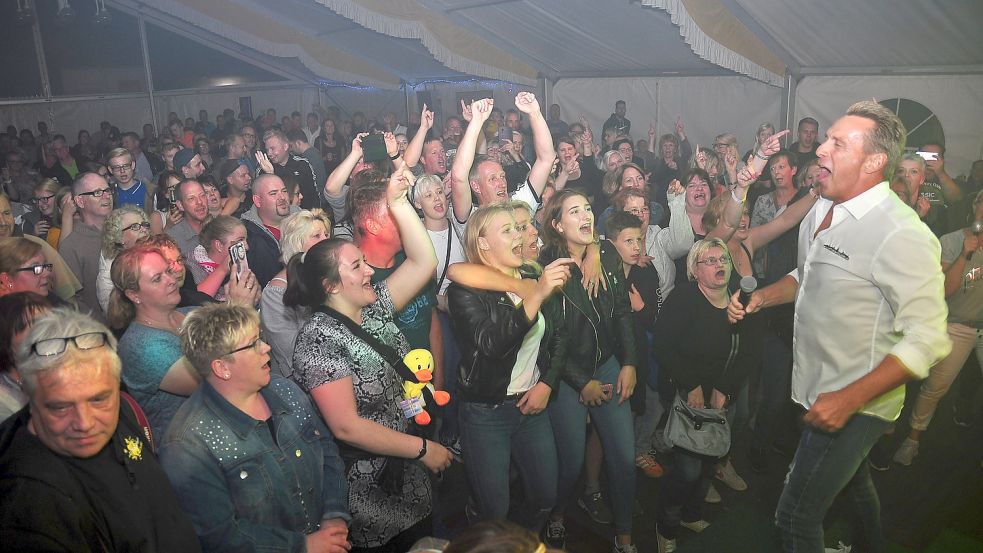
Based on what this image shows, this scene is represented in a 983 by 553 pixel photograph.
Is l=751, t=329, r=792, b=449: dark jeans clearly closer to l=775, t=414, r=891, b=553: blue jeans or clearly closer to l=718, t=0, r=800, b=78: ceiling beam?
l=775, t=414, r=891, b=553: blue jeans

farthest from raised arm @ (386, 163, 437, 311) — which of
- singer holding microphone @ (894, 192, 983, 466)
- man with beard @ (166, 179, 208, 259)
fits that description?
singer holding microphone @ (894, 192, 983, 466)

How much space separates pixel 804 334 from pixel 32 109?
16.6m

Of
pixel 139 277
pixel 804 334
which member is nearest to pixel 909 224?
pixel 804 334

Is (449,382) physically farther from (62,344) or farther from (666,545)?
(62,344)

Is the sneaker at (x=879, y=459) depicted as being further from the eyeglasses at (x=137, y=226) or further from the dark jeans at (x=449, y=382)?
the eyeglasses at (x=137, y=226)

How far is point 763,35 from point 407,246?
635cm

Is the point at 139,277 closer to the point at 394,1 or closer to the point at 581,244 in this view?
the point at 581,244

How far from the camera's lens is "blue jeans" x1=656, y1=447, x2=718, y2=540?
10.3 ft

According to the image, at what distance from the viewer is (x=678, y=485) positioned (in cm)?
315

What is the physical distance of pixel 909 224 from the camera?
2240 millimetres

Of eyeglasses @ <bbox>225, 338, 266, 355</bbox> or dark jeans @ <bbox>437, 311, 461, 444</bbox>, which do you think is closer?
eyeglasses @ <bbox>225, 338, 266, 355</bbox>

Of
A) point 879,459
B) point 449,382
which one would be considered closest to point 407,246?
point 449,382

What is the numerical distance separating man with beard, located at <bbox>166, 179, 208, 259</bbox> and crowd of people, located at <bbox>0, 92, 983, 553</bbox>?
21 mm

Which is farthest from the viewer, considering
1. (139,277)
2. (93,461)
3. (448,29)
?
(448,29)
